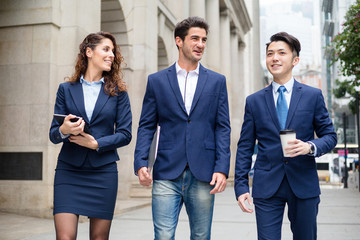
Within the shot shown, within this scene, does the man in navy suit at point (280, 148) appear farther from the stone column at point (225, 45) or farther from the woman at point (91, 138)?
the stone column at point (225, 45)

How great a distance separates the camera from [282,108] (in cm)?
371

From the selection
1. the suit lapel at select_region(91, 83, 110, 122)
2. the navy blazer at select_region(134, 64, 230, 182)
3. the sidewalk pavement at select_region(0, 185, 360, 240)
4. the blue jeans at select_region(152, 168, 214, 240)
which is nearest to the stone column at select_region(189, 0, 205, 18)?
the sidewalk pavement at select_region(0, 185, 360, 240)

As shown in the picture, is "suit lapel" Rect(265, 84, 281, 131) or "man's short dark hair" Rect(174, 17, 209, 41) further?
"man's short dark hair" Rect(174, 17, 209, 41)

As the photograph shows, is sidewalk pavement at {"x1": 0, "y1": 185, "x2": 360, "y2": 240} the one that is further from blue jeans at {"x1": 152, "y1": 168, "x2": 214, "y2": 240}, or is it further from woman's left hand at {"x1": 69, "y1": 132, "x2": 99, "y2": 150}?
woman's left hand at {"x1": 69, "y1": 132, "x2": 99, "y2": 150}

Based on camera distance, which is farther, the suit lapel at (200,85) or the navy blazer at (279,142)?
the suit lapel at (200,85)

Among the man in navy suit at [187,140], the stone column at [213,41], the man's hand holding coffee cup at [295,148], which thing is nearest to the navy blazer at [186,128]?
the man in navy suit at [187,140]

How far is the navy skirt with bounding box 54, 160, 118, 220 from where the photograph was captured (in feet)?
12.2

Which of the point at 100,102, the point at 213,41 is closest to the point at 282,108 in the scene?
the point at 100,102

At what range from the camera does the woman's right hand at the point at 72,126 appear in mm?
3582

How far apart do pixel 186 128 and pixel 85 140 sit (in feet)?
2.76

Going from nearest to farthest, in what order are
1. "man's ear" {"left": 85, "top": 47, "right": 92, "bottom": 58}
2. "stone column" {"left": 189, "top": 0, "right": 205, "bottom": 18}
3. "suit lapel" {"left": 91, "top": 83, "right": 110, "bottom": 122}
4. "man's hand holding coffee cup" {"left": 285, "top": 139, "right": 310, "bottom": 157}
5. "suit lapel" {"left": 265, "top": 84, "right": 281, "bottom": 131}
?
1. "man's hand holding coffee cup" {"left": 285, "top": 139, "right": 310, "bottom": 157}
2. "suit lapel" {"left": 265, "top": 84, "right": 281, "bottom": 131}
3. "suit lapel" {"left": 91, "top": 83, "right": 110, "bottom": 122}
4. "man's ear" {"left": 85, "top": 47, "right": 92, "bottom": 58}
5. "stone column" {"left": 189, "top": 0, "right": 205, "bottom": 18}

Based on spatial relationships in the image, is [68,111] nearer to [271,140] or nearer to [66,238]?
[66,238]

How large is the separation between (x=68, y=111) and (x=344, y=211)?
10.1 m

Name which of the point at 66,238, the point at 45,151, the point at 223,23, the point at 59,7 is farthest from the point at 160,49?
the point at 66,238
